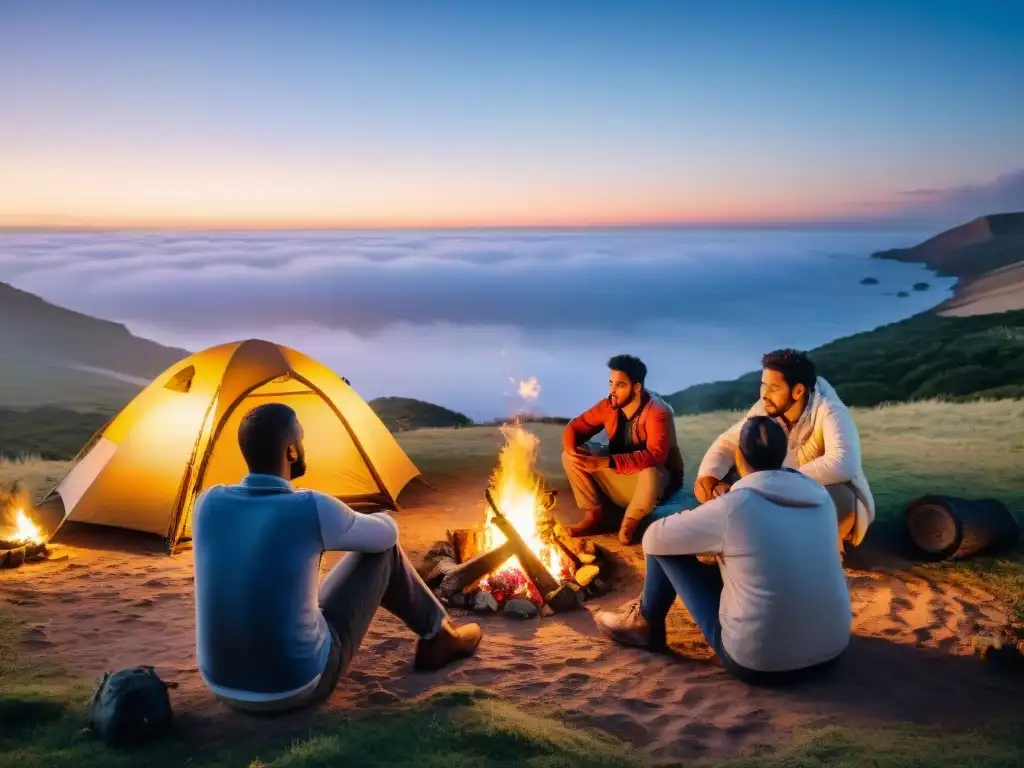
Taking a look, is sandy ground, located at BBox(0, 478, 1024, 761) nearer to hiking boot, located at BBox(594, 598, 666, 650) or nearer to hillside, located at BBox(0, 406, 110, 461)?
hiking boot, located at BBox(594, 598, 666, 650)

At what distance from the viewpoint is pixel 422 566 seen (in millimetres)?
7285

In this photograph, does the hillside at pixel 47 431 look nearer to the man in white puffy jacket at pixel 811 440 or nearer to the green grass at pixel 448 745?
the green grass at pixel 448 745

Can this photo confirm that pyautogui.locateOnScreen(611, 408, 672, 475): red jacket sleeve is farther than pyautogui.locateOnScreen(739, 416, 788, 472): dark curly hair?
Yes

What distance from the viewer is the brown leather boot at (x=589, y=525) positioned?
8.05m

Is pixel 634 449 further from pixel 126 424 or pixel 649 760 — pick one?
pixel 126 424

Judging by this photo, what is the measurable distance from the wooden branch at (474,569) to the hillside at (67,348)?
24333 millimetres

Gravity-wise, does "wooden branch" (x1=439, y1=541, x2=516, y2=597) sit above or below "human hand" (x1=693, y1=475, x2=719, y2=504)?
below

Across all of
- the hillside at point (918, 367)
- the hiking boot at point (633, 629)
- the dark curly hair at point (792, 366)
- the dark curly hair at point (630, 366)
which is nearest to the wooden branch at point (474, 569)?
the hiking boot at point (633, 629)

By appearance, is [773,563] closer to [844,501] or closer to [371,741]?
[371,741]

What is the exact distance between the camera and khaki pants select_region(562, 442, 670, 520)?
301 inches

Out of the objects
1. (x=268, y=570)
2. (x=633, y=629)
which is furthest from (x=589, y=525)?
(x=268, y=570)

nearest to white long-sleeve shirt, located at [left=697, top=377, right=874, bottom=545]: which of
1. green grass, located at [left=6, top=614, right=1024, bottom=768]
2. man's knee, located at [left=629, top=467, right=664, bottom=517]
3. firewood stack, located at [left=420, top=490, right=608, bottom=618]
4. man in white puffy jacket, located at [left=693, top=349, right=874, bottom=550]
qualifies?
man in white puffy jacket, located at [left=693, top=349, right=874, bottom=550]

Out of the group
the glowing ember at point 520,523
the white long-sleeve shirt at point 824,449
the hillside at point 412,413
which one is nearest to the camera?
the white long-sleeve shirt at point 824,449

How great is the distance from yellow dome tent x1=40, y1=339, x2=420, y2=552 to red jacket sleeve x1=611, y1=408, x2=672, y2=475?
313cm
